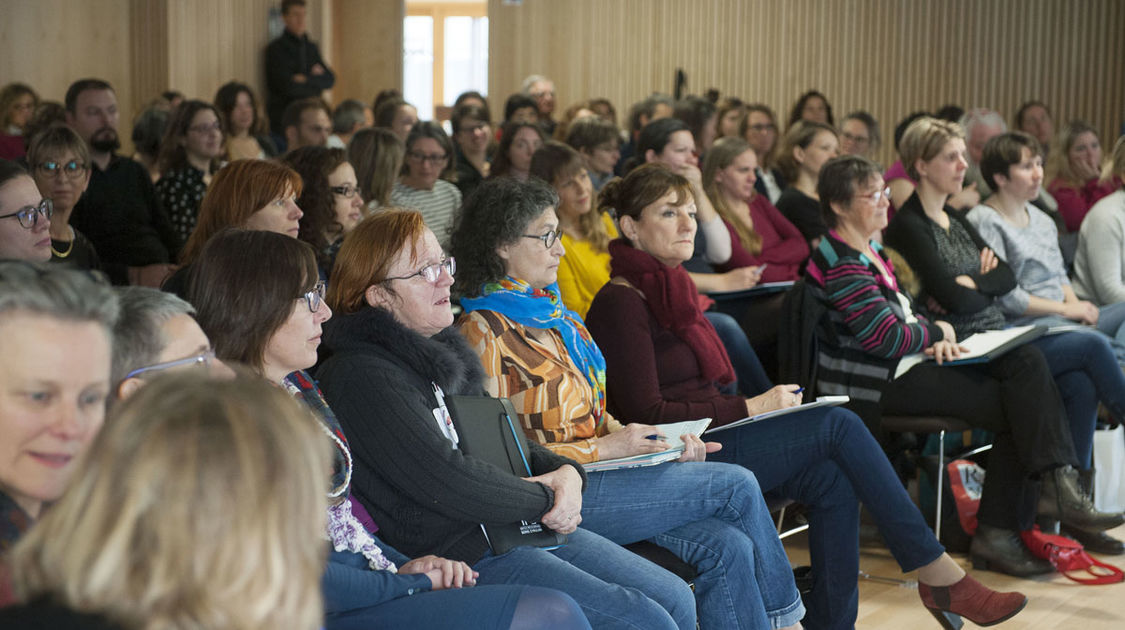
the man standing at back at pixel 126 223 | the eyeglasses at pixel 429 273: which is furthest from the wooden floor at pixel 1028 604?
the man standing at back at pixel 126 223

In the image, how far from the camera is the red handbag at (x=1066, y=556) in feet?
12.4

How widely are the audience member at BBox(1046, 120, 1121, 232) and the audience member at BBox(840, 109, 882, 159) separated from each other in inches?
39.1

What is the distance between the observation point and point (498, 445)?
94.6 inches

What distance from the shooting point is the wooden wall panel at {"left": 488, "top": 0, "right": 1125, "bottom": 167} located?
9875 mm

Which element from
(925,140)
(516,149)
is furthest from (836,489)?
(516,149)

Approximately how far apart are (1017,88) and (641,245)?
778 cm

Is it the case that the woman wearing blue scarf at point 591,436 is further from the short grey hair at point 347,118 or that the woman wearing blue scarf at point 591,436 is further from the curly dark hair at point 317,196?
the short grey hair at point 347,118

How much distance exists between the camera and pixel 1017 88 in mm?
10062

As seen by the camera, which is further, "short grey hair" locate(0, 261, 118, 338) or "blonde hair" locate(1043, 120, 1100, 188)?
"blonde hair" locate(1043, 120, 1100, 188)

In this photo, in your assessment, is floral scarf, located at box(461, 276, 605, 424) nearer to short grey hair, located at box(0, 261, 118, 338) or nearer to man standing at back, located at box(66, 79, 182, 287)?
short grey hair, located at box(0, 261, 118, 338)

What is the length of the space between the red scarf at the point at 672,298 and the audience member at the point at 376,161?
1.64 meters

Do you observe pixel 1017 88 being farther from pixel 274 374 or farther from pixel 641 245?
pixel 274 374

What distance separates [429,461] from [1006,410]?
2331mm

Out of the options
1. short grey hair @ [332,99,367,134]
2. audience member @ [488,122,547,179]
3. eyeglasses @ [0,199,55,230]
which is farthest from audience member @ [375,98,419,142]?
eyeglasses @ [0,199,55,230]
